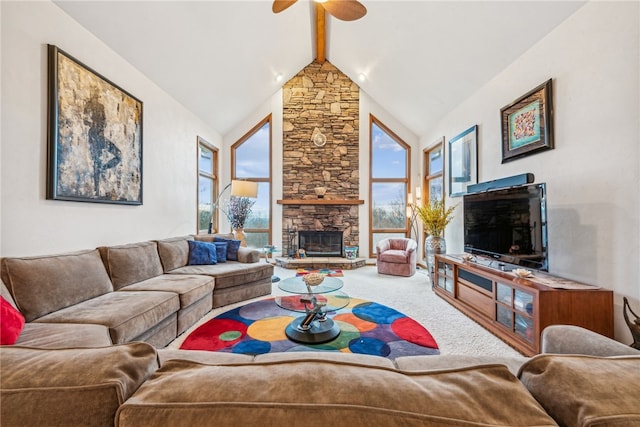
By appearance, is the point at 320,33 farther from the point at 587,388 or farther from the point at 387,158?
the point at 587,388

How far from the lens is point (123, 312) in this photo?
6.41ft

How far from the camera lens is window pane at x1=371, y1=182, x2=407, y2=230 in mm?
6363

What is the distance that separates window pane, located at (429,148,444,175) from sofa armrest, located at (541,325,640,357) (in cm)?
Result: 442

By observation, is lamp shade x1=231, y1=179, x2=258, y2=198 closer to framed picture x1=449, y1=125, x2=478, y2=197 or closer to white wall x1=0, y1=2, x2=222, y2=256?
white wall x1=0, y1=2, x2=222, y2=256

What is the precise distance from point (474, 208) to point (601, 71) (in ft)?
5.41

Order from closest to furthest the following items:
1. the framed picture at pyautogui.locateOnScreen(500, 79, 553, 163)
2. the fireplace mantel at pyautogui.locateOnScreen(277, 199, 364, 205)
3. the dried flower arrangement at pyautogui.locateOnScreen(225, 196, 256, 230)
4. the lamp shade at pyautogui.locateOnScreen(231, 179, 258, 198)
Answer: the framed picture at pyautogui.locateOnScreen(500, 79, 553, 163) → the lamp shade at pyautogui.locateOnScreen(231, 179, 258, 198) → the dried flower arrangement at pyautogui.locateOnScreen(225, 196, 256, 230) → the fireplace mantel at pyautogui.locateOnScreen(277, 199, 364, 205)

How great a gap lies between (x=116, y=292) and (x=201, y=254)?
134cm

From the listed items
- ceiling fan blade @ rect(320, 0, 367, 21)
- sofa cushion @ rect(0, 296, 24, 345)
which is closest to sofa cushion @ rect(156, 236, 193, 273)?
sofa cushion @ rect(0, 296, 24, 345)

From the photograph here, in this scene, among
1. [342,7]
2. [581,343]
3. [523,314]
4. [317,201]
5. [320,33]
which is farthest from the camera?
[317,201]

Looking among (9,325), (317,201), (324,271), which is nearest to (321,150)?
(317,201)

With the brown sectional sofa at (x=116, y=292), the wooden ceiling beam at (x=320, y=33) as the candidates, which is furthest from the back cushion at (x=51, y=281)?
the wooden ceiling beam at (x=320, y=33)

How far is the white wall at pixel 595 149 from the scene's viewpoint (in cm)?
200

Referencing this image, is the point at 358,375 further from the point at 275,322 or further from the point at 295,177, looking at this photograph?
the point at 295,177

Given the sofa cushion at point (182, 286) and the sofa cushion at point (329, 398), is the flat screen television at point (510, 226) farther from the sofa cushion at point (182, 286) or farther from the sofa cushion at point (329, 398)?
the sofa cushion at point (182, 286)
